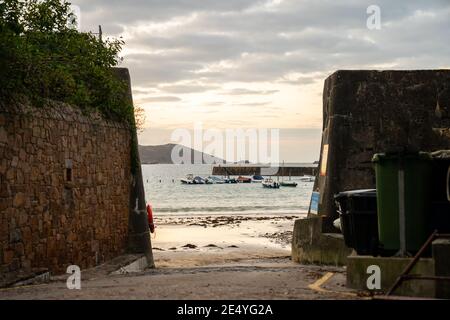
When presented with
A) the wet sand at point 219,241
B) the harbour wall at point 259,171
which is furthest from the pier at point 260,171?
the wet sand at point 219,241

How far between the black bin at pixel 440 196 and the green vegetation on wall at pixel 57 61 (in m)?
6.67

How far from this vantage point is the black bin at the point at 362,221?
903 centimetres

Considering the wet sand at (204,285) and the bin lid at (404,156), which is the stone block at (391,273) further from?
the bin lid at (404,156)

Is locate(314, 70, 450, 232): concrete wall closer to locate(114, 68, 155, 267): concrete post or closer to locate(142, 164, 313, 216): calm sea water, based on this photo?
locate(114, 68, 155, 267): concrete post

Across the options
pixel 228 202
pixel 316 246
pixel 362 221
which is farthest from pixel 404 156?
pixel 228 202

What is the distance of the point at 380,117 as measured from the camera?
14102 millimetres

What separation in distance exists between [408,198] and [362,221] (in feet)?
2.86

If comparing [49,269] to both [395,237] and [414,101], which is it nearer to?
[395,237]

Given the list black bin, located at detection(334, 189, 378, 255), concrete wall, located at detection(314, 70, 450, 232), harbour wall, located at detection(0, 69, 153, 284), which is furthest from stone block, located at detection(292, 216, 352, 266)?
harbour wall, located at detection(0, 69, 153, 284)

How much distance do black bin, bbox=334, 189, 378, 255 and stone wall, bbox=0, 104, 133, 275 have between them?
5.21 meters

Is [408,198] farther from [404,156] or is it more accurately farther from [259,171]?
[259,171]

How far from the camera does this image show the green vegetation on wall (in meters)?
11.9
